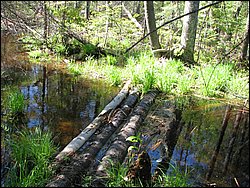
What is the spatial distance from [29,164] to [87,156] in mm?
741

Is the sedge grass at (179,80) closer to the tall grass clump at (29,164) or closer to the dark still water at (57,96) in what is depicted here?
the dark still water at (57,96)

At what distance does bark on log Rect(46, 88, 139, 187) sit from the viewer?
2760 millimetres

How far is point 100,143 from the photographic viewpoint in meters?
3.75

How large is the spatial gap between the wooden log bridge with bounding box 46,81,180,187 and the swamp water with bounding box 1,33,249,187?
0.40 metres

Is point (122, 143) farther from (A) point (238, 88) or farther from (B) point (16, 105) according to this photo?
(A) point (238, 88)

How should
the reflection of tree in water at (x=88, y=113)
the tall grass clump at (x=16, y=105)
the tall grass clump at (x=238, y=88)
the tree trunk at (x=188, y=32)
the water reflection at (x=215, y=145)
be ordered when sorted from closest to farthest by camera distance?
the water reflection at (x=215, y=145) → the tall grass clump at (x=16, y=105) → the reflection of tree in water at (x=88, y=113) → the tall grass clump at (x=238, y=88) → the tree trunk at (x=188, y=32)

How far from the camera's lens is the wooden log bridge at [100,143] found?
9.61 feet

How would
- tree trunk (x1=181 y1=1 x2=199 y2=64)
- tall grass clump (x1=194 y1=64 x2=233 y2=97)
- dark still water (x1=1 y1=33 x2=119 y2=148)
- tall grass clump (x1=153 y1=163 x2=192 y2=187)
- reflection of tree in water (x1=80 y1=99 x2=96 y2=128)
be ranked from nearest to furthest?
1. tall grass clump (x1=153 y1=163 x2=192 y2=187)
2. dark still water (x1=1 y1=33 x2=119 y2=148)
3. reflection of tree in water (x1=80 y1=99 x2=96 y2=128)
4. tall grass clump (x1=194 y1=64 x2=233 y2=97)
5. tree trunk (x1=181 y1=1 x2=199 y2=64)

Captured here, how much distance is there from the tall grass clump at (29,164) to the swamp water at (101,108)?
23.3 inches

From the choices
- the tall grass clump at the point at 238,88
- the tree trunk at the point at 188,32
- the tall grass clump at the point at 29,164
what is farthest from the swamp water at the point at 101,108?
the tree trunk at the point at 188,32

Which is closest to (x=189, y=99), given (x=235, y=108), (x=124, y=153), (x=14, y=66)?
(x=235, y=108)

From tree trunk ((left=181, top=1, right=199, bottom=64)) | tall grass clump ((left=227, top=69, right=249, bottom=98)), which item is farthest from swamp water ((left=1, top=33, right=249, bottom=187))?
tree trunk ((left=181, top=1, right=199, bottom=64))

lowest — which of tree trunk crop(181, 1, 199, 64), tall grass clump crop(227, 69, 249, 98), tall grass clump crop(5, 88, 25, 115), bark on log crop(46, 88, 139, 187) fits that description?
bark on log crop(46, 88, 139, 187)

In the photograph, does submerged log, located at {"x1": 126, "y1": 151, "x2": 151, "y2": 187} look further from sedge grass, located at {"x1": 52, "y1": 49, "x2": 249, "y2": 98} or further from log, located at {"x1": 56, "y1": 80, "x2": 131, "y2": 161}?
sedge grass, located at {"x1": 52, "y1": 49, "x2": 249, "y2": 98}
